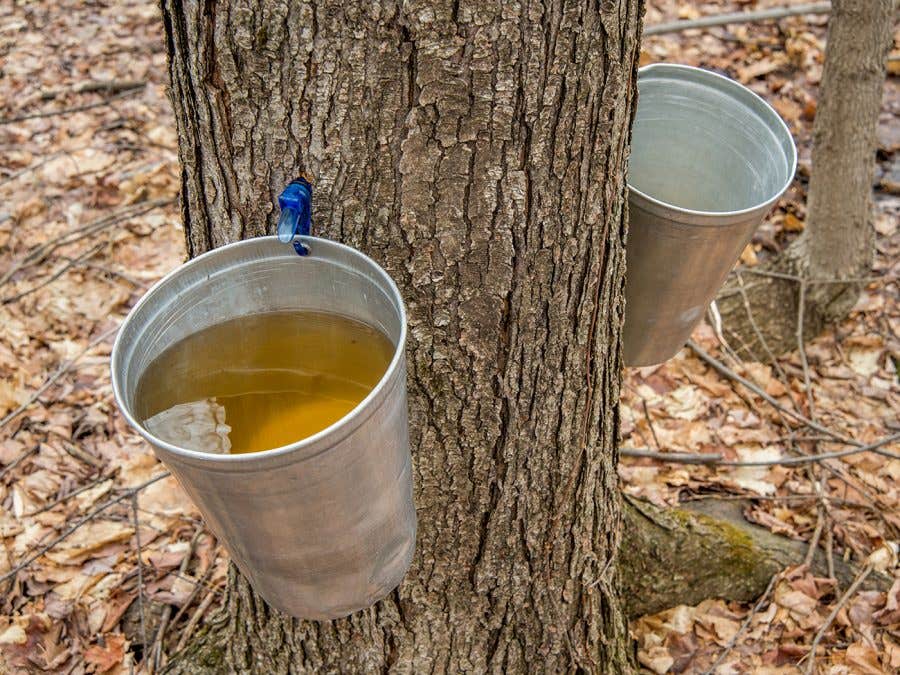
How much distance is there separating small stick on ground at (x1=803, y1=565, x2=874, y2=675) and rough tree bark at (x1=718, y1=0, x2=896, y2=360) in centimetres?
107

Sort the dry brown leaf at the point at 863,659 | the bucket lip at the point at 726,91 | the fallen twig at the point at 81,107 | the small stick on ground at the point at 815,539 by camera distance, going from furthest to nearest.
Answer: the fallen twig at the point at 81,107, the small stick on ground at the point at 815,539, the dry brown leaf at the point at 863,659, the bucket lip at the point at 726,91

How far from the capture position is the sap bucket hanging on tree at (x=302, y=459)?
1.01m

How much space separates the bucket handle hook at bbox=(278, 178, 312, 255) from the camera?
1.19m

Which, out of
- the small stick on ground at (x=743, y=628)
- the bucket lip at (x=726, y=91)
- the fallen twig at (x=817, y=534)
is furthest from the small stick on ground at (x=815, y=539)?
the bucket lip at (x=726, y=91)

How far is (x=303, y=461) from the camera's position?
997 mm

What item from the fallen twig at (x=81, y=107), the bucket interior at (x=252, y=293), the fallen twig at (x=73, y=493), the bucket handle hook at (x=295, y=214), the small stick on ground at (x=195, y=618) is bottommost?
the small stick on ground at (x=195, y=618)

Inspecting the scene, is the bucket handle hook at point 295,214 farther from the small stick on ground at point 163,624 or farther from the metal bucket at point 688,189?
the small stick on ground at point 163,624

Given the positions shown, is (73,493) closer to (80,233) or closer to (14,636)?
(14,636)

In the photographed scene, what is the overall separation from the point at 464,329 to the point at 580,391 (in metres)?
0.32

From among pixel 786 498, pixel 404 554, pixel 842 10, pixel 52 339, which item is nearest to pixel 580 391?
pixel 404 554

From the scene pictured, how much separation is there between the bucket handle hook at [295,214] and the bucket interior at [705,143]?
692 millimetres

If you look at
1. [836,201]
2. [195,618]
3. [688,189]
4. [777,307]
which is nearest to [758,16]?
[836,201]

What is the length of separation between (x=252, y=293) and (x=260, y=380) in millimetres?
143

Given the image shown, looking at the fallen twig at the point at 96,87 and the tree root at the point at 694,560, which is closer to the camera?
the tree root at the point at 694,560
